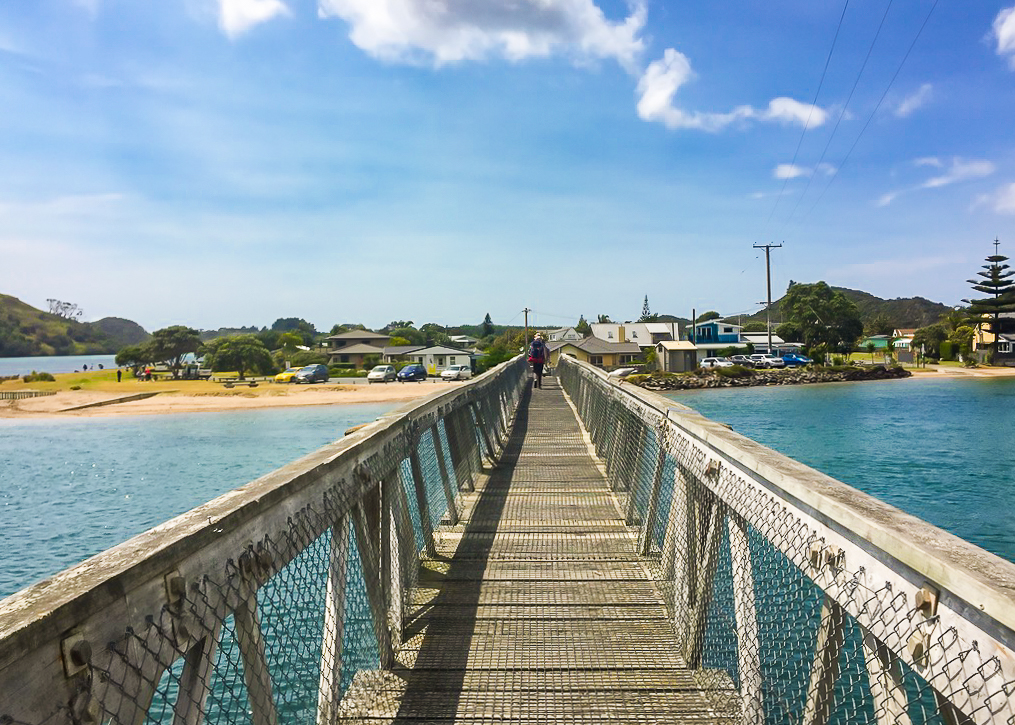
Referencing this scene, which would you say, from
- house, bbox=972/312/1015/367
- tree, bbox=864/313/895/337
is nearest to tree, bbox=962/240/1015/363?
house, bbox=972/312/1015/367

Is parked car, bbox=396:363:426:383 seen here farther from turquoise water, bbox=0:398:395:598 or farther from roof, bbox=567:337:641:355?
roof, bbox=567:337:641:355

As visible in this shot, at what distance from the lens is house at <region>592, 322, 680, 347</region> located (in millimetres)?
88000

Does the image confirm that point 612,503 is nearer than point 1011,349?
Answer: Yes

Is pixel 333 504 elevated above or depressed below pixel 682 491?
above

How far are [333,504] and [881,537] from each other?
1.86 metres

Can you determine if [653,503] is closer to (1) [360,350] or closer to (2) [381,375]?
(2) [381,375]

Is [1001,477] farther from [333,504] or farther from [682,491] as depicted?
[333,504]

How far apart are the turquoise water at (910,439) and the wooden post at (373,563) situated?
12579 millimetres

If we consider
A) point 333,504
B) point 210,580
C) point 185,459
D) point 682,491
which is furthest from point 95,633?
point 185,459

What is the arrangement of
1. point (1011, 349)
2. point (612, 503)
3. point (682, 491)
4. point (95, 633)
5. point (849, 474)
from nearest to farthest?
point (95, 633) → point (682, 491) → point (612, 503) → point (849, 474) → point (1011, 349)

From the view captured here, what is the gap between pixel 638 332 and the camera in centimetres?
8969

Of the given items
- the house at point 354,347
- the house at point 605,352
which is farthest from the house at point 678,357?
the house at point 354,347

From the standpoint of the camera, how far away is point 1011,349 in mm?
80500

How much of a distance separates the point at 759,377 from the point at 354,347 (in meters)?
49.7
